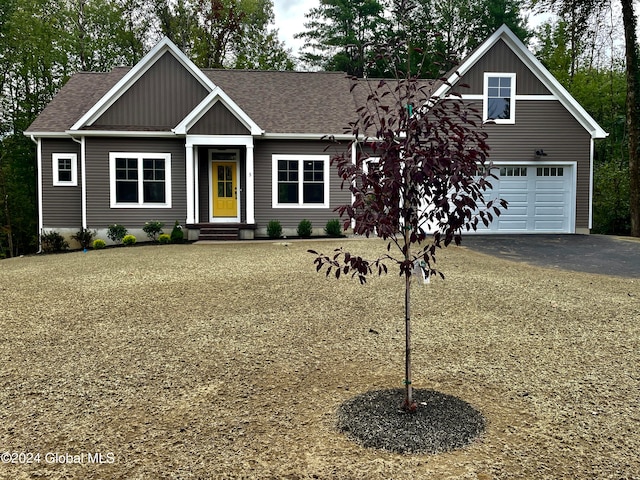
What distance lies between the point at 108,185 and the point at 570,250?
13501 mm

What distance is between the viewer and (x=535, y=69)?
1641 cm

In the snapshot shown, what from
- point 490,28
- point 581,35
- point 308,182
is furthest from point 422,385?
point 490,28

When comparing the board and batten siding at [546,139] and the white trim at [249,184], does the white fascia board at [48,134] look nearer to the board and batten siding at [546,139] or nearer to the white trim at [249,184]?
the white trim at [249,184]

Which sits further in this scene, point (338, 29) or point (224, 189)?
point (338, 29)

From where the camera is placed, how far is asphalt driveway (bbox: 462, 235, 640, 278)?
10695 mm

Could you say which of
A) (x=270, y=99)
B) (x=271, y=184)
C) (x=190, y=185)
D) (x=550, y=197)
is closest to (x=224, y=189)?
(x=190, y=185)

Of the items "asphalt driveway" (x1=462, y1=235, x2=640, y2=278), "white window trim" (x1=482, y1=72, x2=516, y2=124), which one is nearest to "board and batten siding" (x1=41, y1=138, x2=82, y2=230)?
"asphalt driveway" (x1=462, y1=235, x2=640, y2=278)

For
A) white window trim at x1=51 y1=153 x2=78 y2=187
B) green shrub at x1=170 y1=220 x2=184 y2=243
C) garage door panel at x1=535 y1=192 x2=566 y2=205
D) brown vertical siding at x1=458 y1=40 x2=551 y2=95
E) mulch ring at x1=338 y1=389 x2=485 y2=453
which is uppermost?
brown vertical siding at x1=458 y1=40 x2=551 y2=95

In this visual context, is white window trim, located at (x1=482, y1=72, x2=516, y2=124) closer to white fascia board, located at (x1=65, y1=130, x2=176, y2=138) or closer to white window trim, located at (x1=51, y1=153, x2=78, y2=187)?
white fascia board, located at (x1=65, y1=130, x2=176, y2=138)

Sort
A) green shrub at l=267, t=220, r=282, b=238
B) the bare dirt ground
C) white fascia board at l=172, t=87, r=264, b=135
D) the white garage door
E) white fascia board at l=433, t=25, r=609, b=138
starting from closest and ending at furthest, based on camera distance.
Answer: the bare dirt ground < white fascia board at l=172, t=87, r=264, b=135 < green shrub at l=267, t=220, r=282, b=238 < white fascia board at l=433, t=25, r=609, b=138 < the white garage door

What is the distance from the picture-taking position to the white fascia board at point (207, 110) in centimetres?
1496

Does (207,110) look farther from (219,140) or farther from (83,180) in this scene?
(83,180)

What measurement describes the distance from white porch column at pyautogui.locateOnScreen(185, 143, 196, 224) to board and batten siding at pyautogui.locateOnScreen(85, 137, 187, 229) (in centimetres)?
55

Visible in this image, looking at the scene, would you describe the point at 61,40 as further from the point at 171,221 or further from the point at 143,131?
the point at 171,221
